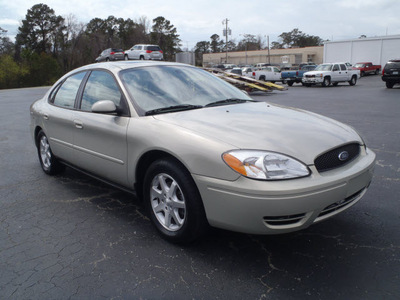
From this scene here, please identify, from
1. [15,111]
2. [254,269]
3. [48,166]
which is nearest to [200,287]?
[254,269]

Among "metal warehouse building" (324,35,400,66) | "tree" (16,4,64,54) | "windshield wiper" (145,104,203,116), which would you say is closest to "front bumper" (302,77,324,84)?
"windshield wiper" (145,104,203,116)

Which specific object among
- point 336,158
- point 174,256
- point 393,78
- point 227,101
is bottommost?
point 393,78

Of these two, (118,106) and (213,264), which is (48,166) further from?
(213,264)

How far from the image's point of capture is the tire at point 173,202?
8.85 ft

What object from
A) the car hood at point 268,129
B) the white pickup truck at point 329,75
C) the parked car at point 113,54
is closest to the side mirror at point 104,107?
the car hood at point 268,129

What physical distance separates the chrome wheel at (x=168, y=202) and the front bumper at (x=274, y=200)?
1.06 feet

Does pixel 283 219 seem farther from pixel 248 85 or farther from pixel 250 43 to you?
pixel 250 43

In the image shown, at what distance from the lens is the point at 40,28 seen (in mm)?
67938

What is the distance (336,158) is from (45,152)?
395 centimetres

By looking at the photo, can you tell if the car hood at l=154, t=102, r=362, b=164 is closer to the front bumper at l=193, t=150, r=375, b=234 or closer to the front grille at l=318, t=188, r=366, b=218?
the front bumper at l=193, t=150, r=375, b=234

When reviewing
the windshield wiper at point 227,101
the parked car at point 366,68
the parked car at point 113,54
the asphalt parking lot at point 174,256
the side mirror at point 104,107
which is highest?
the parked car at point 113,54

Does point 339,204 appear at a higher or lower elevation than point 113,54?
lower

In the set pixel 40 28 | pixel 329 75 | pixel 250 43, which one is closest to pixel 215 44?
pixel 250 43

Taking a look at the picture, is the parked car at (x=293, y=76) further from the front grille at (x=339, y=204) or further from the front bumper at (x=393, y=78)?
the front grille at (x=339, y=204)
